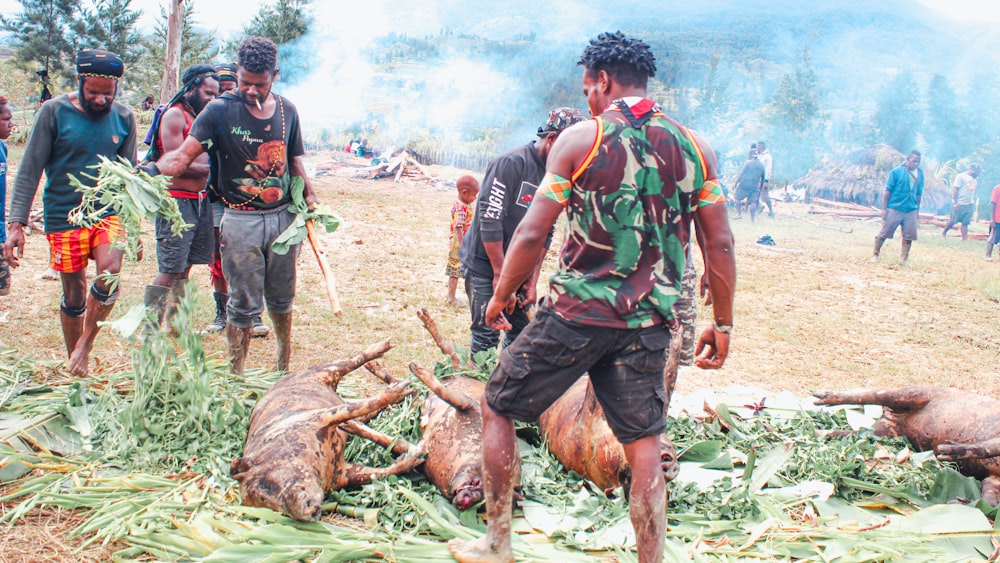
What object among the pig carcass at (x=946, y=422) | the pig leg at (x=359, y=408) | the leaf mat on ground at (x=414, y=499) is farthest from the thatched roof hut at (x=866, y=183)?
the pig leg at (x=359, y=408)

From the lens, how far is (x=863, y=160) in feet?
72.4

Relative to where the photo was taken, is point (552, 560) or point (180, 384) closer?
point (552, 560)

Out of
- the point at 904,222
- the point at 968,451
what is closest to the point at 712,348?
the point at 968,451

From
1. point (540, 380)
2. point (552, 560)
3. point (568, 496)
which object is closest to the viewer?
point (540, 380)

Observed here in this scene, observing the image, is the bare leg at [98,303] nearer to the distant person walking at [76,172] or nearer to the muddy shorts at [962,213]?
the distant person walking at [76,172]

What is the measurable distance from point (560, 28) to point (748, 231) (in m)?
63.5

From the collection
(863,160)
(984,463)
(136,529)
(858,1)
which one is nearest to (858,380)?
(984,463)

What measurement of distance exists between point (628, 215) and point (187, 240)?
12.7 feet

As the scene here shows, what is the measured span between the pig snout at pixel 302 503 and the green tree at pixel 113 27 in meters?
29.3

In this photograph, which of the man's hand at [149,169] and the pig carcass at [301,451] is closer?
the pig carcass at [301,451]

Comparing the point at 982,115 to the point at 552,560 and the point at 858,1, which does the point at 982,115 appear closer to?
the point at 552,560

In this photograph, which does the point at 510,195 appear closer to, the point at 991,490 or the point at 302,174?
the point at 302,174

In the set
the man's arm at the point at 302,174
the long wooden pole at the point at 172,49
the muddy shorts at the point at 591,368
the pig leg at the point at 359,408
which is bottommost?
the pig leg at the point at 359,408

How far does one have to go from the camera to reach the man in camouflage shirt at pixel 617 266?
7.82ft
